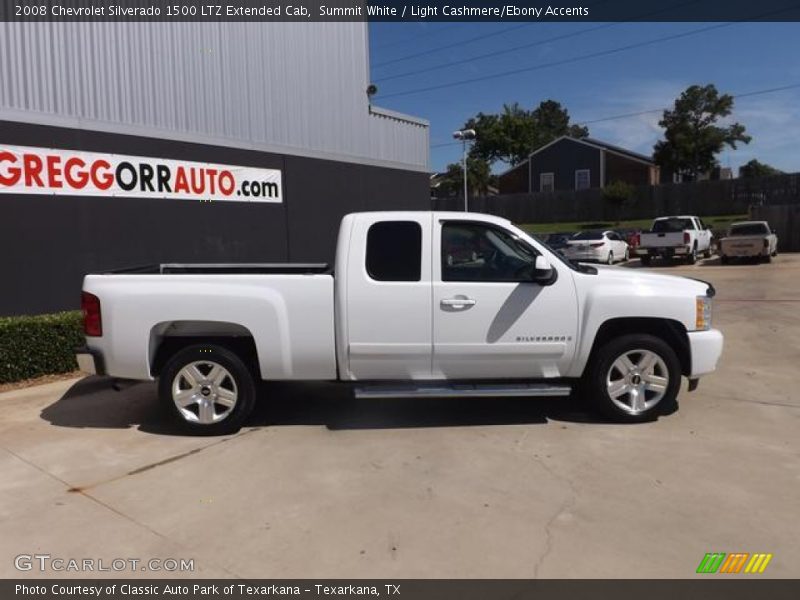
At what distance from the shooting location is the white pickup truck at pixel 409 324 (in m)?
5.42

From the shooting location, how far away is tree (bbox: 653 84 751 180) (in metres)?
59.7

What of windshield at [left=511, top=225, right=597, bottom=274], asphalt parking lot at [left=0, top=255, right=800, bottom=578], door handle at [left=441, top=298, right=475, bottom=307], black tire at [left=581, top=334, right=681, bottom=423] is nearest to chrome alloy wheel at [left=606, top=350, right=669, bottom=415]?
black tire at [left=581, top=334, right=681, bottom=423]

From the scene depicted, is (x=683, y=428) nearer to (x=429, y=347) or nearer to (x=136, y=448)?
(x=429, y=347)

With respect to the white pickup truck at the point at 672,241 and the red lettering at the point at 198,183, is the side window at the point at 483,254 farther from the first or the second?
the white pickup truck at the point at 672,241

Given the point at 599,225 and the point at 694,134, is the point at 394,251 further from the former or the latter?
the point at 694,134

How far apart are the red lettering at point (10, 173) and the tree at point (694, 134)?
60.3 m

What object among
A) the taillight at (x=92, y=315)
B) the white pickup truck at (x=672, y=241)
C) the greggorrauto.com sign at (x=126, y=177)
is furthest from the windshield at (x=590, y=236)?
the taillight at (x=92, y=315)

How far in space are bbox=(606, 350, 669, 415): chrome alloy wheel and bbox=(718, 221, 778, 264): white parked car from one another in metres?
20.7

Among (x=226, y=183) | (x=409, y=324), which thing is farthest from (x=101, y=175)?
(x=409, y=324)

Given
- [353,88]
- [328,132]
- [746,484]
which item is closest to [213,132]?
[328,132]

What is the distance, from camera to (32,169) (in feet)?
28.1

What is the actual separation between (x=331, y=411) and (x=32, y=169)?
5452 millimetres

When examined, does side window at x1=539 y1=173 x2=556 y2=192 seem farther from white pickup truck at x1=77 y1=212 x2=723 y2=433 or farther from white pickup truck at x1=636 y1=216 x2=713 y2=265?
white pickup truck at x1=77 y1=212 x2=723 y2=433

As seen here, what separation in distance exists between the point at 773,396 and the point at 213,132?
903 centimetres
